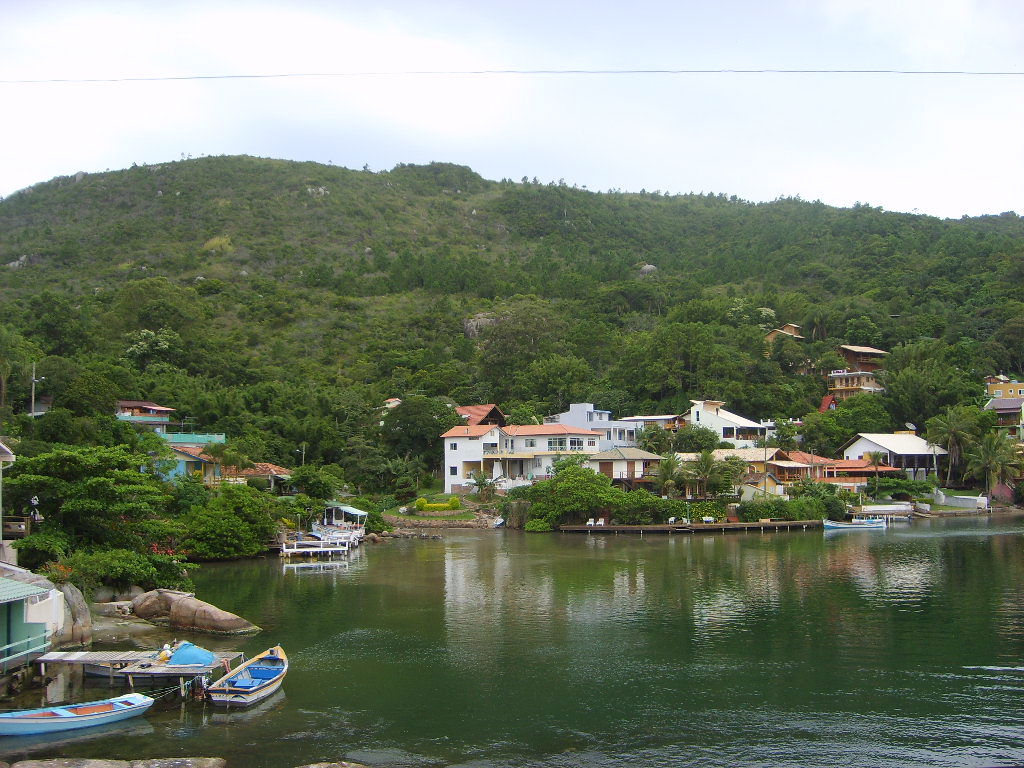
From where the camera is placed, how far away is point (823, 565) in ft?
101

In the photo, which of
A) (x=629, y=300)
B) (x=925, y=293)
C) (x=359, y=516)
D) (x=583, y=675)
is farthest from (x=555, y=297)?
(x=583, y=675)

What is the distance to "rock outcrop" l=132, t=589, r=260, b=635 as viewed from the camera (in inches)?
784

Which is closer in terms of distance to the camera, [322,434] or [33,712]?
[33,712]

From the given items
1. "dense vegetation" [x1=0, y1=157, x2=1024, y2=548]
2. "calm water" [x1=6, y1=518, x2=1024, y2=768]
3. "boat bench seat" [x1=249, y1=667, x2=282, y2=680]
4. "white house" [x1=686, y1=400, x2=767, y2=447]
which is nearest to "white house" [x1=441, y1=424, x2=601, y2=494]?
"dense vegetation" [x1=0, y1=157, x2=1024, y2=548]

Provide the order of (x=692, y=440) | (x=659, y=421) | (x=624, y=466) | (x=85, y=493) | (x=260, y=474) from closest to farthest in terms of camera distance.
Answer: (x=85, y=493), (x=260, y=474), (x=624, y=466), (x=692, y=440), (x=659, y=421)

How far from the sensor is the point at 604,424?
5575 centimetres

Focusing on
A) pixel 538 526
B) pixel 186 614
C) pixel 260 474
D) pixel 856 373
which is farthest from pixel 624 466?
pixel 186 614

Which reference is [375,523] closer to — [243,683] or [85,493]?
[85,493]

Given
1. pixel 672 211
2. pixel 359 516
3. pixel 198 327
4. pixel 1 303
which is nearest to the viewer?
pixel 359 516

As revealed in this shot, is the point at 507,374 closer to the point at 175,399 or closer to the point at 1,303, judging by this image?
the point at 175,399

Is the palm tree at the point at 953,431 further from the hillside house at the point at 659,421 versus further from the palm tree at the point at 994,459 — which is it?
the hillside house at the point at 659,421

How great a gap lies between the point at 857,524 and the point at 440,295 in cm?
5672

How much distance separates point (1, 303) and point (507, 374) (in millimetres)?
47148

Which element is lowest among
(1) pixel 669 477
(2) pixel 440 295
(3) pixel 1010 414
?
(1) pixel 669 477
